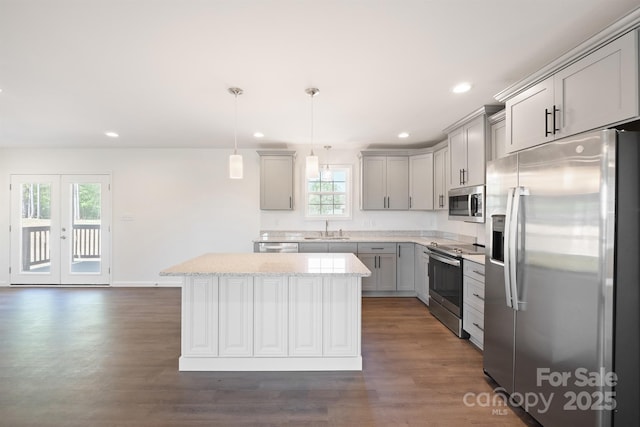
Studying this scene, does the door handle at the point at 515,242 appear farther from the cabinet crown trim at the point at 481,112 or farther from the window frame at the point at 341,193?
the window frame at the point at 341,193

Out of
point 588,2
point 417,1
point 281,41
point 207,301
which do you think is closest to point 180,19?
point 281,41

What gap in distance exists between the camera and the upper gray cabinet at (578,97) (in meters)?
1.70

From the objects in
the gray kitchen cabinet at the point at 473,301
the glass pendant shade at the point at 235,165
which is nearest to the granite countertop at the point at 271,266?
the glass pendant shade at the point at 235,165

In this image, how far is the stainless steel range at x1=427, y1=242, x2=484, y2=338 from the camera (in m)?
3.38

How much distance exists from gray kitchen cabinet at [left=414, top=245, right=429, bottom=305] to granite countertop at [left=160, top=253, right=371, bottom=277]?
1756mm

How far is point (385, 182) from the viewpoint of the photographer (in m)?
5.20

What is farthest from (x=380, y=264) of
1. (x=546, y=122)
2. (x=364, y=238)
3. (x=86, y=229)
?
(x=86, y=229)

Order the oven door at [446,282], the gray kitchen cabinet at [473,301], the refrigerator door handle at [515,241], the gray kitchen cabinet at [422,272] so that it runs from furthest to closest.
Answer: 1. the gray kitchen cabinet at [422,272]
2. the oven door at [446,282]
3. the gray kitchen cabinet at [473,301]
4. the refrigerator door handle at [515,241]

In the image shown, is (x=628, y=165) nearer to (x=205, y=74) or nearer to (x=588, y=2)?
(x=588, y=2)

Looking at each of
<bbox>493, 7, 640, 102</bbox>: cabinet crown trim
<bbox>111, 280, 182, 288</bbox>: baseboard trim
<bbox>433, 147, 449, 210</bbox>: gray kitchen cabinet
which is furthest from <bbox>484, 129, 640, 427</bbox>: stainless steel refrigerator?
<bbox>111, 280, 182, 288</bbox>: baseboard trim

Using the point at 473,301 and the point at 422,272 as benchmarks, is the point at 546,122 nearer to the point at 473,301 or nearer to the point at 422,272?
the point at 473,301

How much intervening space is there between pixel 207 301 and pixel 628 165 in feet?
9.32

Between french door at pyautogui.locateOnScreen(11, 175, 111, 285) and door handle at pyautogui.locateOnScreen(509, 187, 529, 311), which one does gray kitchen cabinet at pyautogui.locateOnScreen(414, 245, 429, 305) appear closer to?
door handle at pyautogui.locateOnScreen(509, 187, 529, 311)

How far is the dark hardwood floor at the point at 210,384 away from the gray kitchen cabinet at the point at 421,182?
2.03 m
